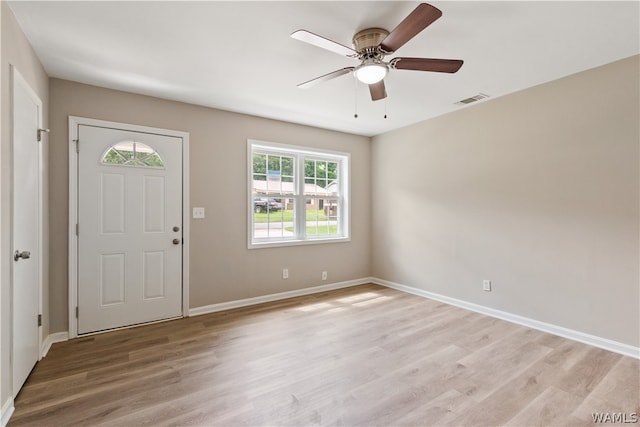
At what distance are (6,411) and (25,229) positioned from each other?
1.13 meters

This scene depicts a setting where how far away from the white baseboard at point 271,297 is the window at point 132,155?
1737mm

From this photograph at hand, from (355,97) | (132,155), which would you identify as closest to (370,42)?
(355,97)

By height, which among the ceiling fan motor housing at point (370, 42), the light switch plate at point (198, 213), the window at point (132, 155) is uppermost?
the ceiling fan motor housing at point (370, 42)

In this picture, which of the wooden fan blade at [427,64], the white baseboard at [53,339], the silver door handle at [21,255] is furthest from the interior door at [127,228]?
the wooden fan blade at [427,64]

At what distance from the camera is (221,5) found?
1.88 meters

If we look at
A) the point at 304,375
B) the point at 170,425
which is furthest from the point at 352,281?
the point at 170,425

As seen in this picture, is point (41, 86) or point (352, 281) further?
point (352, 281)

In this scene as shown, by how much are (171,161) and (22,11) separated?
163cm

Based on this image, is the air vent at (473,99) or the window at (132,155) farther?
the air vent at (473,99)

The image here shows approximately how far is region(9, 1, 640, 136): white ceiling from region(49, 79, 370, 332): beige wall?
230mm

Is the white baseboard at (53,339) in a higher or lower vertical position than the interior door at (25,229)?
lower

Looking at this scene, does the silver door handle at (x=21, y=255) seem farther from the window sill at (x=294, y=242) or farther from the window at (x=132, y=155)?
the window sill at (x=294, y=242)

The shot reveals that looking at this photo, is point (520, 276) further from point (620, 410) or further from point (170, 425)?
point (170, 425)

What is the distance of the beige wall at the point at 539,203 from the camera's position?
256 centimetres
